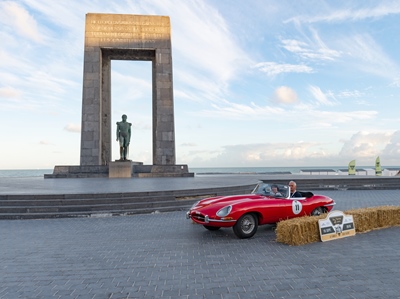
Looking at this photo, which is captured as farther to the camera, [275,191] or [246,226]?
[275,191]

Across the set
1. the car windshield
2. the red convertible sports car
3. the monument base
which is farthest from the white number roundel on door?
the monument base

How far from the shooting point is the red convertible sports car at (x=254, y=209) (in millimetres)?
7066

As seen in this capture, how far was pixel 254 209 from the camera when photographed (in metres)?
7.25

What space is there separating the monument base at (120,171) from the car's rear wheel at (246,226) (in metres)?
18.2

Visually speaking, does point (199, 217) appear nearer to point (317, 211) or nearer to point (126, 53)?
point (317, 211)

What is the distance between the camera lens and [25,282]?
15.1ft

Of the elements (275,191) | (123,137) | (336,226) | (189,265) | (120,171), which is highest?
(123,137)

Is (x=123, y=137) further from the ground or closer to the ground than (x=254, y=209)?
further from the ground

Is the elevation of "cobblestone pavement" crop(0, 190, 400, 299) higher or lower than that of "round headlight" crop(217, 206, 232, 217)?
lower

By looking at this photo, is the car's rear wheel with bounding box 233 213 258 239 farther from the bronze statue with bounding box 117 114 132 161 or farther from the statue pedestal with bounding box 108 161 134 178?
the bronze statue with bounding box 117 114 132 161

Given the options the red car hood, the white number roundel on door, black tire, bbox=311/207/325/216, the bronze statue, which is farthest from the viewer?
the bronze statue

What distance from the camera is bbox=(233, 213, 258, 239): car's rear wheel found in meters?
7.08

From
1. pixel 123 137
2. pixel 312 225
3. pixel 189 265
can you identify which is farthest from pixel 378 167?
pixel 189 265

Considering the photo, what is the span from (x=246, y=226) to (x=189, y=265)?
2.30 meters
